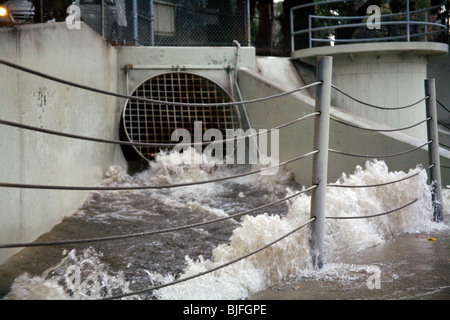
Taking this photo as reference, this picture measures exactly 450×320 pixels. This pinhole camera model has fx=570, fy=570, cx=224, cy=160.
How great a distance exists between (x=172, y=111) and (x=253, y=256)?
678cm

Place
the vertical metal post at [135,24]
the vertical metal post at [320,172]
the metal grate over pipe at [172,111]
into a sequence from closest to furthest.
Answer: the vertical metal post at [320,172] < the metal grate over pipe at [172,111] < the vertical metal post at [135,24]

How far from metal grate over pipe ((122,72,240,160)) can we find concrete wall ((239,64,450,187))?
0.51 m

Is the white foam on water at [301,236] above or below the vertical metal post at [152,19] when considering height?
below

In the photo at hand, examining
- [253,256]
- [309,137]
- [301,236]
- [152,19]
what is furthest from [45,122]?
[152,19]

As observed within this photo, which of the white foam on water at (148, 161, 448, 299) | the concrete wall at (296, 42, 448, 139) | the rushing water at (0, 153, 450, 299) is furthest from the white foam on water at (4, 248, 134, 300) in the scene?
the concrete wall at (296, 42, 448, 139)

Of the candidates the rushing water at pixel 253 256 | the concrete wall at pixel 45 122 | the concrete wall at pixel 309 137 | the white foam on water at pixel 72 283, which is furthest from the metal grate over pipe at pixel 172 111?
the white foam on water at pixel 72 283

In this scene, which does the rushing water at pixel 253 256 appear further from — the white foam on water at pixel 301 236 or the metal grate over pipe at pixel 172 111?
the metal grate over pipe at pixel 172 111

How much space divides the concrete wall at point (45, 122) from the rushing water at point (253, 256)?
31 cm

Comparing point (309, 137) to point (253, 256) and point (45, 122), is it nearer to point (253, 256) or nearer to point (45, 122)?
point (45, 122)

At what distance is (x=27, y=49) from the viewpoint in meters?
5.07

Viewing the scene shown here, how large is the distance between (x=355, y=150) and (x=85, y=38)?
12.5 feet

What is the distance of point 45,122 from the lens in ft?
17.9

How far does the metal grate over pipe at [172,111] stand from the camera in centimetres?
975
